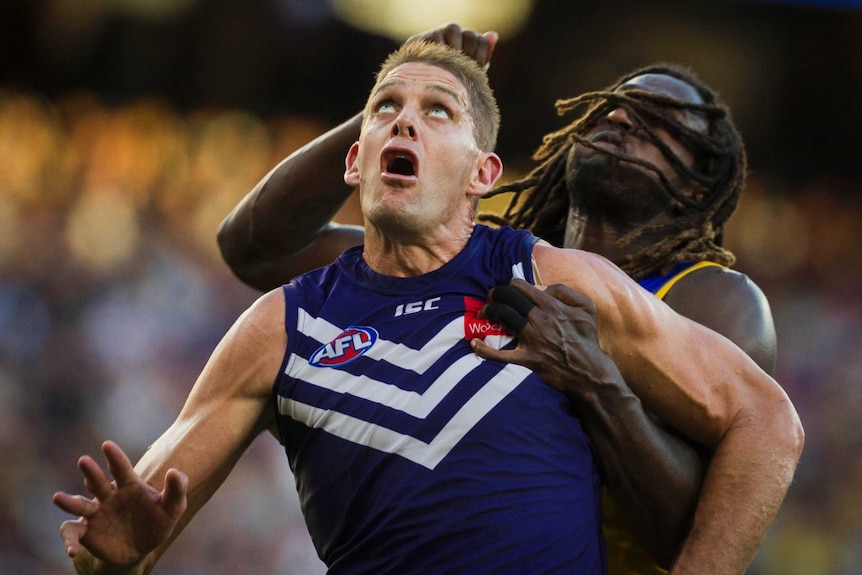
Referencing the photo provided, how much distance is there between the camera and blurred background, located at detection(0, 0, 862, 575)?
8203 mm

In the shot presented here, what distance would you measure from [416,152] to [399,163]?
22 centimetres

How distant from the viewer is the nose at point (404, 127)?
3.00 meters

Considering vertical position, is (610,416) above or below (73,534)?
above

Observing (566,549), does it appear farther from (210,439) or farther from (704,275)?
(704,275)

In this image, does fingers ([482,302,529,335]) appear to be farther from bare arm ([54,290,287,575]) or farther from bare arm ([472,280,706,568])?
bare arm ([54,290,287,575])

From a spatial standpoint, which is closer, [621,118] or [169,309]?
[621,118]

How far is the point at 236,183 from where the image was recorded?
9.62m

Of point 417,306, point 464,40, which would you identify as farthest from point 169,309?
point 417,306

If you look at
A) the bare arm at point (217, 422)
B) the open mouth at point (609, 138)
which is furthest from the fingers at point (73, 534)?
the open mouth at point (609, 138)

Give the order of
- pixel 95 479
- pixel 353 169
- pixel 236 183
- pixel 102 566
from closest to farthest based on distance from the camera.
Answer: pixel 95 479 → pixel 102 566 → pixel 353 169 → pixel 236 183

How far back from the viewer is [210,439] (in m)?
2.96

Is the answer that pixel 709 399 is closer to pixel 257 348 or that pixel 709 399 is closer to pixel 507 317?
pixel 507 317

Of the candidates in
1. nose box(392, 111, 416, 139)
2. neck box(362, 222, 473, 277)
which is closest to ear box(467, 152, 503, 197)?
neck box(362, 222, 473, 277)

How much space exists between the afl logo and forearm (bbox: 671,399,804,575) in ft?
3.28
